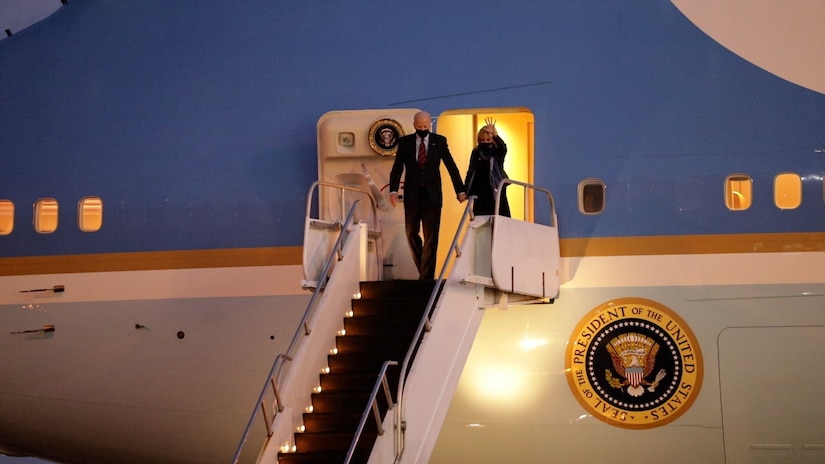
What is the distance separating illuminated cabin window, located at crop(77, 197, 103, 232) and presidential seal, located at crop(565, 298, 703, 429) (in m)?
4.24

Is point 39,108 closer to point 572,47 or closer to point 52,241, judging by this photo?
point 52,241

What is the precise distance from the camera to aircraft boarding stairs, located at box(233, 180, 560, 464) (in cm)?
701

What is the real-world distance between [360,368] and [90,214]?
3.28 metres

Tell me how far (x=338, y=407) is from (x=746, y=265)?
10.8 feet

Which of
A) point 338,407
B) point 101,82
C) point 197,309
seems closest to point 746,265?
point 338,407

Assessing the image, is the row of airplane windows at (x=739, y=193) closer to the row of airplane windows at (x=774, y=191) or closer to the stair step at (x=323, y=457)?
the row of airplane windows at (x=774, y=191)

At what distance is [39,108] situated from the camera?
9625mm

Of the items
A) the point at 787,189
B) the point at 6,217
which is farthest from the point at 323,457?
the point at 6,217

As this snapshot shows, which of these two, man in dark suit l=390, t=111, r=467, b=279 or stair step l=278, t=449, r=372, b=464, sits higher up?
man in dark suit l=390, t=111, r=467, b=279

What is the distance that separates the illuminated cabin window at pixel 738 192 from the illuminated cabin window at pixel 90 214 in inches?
208

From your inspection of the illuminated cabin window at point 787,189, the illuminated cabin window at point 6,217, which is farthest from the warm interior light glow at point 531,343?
the illuminated cabin window at point 6,217

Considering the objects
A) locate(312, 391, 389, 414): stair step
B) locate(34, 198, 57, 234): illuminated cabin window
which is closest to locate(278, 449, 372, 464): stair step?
locate(312, 391, 389, 414): stair step

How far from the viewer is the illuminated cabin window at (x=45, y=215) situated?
30.9ft

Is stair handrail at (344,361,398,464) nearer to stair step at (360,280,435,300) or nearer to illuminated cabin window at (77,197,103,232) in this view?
stair step at (360,280,435,300)
